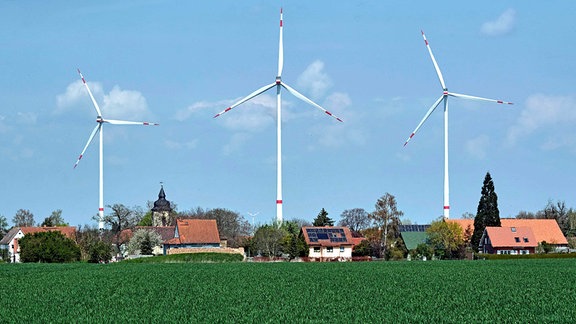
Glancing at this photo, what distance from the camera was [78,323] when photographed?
26.9 m

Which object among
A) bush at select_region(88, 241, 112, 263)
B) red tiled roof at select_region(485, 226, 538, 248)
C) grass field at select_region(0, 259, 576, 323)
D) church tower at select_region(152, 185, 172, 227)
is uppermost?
church tower at select_region(152, 185, 172, 227)

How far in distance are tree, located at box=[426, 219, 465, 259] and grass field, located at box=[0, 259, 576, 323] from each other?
61060 mm

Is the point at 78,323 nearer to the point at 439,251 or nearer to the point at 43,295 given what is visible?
the point at 43,295

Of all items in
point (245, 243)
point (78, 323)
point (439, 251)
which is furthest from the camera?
→ point (245, 243)

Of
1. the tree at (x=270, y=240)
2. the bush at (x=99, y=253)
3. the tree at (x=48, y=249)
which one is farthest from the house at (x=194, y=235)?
the tree at (x=48, y=249)

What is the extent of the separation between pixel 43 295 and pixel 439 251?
8253cm

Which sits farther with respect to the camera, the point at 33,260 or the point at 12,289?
the point at 33,260

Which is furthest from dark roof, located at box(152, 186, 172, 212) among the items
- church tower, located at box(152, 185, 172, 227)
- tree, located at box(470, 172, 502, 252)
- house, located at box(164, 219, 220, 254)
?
tree, located at box(470, 172, 502, 252)

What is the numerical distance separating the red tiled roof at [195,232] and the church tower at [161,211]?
53.9m

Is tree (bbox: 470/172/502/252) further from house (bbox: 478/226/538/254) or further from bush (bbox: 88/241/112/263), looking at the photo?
bush (bbox: 88/241/112/263)

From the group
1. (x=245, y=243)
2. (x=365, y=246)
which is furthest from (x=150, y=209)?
(x=365, y=246)

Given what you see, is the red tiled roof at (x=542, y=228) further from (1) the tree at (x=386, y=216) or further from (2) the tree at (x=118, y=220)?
(2) the tree at (x=118, y=220)

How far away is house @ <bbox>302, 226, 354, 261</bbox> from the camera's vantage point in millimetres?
116400

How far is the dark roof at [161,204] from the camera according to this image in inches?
6954
